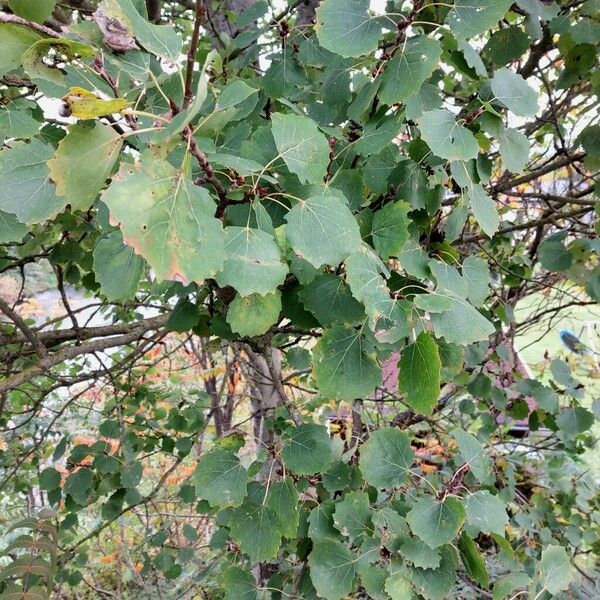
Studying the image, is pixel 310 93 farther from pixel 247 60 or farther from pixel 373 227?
pixel 373 227

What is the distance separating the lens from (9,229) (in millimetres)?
816

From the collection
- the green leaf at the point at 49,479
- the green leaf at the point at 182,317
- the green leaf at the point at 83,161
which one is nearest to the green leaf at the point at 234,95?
the green leaf at the point at 83,161

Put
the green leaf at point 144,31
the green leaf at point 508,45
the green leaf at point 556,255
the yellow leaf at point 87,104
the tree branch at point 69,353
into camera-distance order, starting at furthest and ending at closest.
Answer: the green leaf at point 556,255 < the tree branch at point 69,353 < the green leaf at point 508,45 < the green leaf at point 144,31 < the yellow leaf at point 87,104

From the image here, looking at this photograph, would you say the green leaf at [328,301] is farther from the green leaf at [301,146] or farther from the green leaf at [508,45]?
the green leaf at [508,45]

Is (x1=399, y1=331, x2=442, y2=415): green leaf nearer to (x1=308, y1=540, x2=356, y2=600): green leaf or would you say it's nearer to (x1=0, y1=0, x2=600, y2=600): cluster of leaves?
(x1=0, y1=0, x2=600, y2=600): cluster of leaves

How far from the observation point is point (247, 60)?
4.19ft

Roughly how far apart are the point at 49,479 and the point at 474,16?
5.83 feet

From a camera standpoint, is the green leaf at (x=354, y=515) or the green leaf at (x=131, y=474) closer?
the green leaf at (x=354, y=515)

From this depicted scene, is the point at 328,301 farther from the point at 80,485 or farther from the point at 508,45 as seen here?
the point at 80,485

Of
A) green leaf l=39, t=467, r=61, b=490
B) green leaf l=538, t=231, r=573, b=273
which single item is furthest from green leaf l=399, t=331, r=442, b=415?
green leaf l=39, t=467, r=61, b=490

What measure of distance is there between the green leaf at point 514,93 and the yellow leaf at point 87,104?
0.56m

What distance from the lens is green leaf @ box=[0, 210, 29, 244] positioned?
31.9 inches

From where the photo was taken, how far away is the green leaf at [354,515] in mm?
935

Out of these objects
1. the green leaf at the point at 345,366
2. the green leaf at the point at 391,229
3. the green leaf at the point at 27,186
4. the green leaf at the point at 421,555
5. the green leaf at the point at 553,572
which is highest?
the green leaf at the point at 27,186
